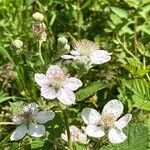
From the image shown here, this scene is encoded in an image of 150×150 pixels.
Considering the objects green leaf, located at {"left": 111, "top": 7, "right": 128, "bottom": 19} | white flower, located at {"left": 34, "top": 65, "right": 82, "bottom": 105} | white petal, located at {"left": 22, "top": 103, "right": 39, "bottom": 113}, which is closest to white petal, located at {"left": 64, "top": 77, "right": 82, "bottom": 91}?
white flower, located at {"left": 34, "top": 65, "right": 82, "bottom": 105}

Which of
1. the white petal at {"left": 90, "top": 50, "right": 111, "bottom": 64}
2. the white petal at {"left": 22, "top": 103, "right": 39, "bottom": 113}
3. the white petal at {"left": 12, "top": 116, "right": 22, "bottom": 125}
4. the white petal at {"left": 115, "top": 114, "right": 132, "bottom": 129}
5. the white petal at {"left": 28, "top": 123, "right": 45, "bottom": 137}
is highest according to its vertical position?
the white petal at {"left": 90, "top": 50, "right": 111, "bottom": 64}

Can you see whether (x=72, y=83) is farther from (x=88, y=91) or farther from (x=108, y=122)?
(x=108, y=122)

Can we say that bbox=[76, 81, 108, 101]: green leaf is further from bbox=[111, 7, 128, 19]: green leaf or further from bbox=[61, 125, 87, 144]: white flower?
A: bbox=[111, 7, 128, 19]: green leaf

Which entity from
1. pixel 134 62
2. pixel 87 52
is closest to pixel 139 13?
pixel 134 62

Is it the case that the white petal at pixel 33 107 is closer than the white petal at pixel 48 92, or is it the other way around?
the white petal at pixel 48 92

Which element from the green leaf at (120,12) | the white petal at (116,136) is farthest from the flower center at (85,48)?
the green leaf at (120,12)

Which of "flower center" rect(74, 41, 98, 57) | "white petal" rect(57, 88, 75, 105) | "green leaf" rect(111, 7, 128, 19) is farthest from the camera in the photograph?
"green leaf" rect(111, 7, 128, 19)

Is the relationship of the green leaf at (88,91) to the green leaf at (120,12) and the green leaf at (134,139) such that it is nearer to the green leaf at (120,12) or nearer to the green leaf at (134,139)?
the green leaf at (134,139)
